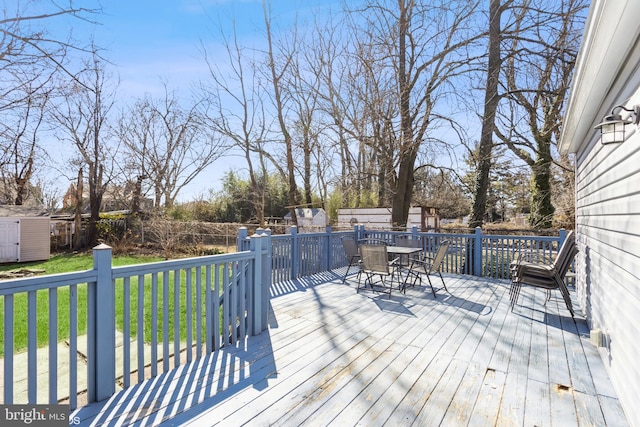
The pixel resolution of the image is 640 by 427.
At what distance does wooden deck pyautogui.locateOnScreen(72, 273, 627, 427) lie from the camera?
2.02 m

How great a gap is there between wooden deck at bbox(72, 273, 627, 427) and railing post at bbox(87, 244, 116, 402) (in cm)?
12

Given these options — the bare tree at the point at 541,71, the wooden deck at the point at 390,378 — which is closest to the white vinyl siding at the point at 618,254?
the wooden deck at the point at 390,378

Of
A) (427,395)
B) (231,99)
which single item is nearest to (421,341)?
(427,395)

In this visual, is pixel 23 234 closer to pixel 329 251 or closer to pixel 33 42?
pixel 33 42

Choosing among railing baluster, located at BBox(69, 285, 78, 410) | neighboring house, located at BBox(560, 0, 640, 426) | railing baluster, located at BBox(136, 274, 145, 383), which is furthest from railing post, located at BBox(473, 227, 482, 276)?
railing baluster, located at BBox(69, 285, 78, 410)

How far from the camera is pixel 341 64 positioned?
10289 mm

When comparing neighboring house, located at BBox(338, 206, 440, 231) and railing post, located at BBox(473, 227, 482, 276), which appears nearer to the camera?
railing post, located at BBox(473, 227, 482, 276)

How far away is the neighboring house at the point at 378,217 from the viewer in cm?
1292

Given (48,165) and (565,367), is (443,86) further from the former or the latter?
(48,165)

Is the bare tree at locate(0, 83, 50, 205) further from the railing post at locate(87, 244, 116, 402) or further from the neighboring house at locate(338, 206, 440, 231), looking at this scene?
the neighboring house at locate(338, 206, 440, 231)

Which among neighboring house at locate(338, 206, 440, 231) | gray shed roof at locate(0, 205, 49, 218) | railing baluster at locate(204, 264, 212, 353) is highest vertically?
gray shed roof at locate(0, 205, 49, 218)

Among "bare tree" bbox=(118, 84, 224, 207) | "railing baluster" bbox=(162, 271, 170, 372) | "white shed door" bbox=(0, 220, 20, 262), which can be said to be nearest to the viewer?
"railing baluster" bbox=(162, 271, 170, 372)

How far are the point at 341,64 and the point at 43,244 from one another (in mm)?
13404

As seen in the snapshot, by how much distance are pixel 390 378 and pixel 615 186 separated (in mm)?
2165
